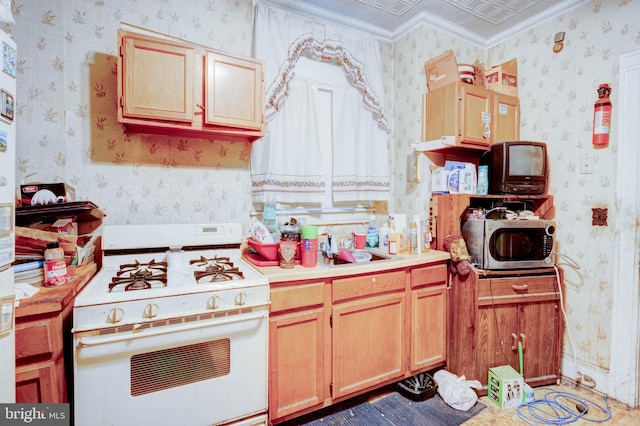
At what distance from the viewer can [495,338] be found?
2.07m

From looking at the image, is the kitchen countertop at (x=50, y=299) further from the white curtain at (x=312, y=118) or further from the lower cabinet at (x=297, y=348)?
the white curtain at (x=312, y=118)

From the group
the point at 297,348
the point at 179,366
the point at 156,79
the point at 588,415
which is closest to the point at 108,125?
the point at 156,79

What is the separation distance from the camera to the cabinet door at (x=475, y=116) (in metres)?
2.30

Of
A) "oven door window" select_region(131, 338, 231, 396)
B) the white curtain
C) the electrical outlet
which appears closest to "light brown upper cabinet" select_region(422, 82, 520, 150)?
the white curtain

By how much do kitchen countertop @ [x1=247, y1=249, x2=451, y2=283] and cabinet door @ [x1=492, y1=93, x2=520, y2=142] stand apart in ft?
3.93

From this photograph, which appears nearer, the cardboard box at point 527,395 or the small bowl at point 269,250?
the small bowl at point 269,250

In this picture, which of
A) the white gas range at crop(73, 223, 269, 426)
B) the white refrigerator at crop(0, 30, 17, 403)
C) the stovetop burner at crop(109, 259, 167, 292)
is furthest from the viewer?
the stovetop burner at crop(109, 259, 167, 292)

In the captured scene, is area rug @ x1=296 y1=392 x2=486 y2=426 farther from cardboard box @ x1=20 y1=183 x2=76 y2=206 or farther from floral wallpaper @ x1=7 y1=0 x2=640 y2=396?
cardboard box @ x1=20 y1=183 x2=76 y2=206

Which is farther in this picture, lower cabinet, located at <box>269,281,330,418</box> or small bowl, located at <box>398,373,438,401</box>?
small bowl, located at <box>398,373,438,401</box>

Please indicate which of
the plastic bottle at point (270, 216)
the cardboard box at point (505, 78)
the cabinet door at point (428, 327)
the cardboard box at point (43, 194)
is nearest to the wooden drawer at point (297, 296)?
the plastic bottle at point (270, 216)

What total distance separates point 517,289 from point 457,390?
2.52ft

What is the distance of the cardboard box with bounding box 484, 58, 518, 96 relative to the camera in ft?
8.30

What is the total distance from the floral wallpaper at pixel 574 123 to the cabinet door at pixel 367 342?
3.11 ft

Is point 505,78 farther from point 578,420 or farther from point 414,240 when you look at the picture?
point 578,420
